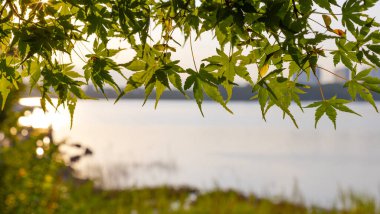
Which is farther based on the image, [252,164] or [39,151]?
[252,164]

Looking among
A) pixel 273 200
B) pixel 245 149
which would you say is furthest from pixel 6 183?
pixel 245 149

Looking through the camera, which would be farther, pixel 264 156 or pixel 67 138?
pixel 264 156

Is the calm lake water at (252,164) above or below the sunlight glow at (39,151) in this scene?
below

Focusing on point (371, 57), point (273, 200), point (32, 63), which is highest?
point (371, 57)

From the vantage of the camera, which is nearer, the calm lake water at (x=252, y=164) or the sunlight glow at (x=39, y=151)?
the sunlight glow at (x=39, y=151)

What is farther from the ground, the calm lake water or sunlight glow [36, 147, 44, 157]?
sunlight glow [36, 147, 44, 157]

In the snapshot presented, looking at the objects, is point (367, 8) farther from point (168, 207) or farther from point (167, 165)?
point (167, 165)

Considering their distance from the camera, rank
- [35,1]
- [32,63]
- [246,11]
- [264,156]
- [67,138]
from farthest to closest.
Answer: [264,156]
[67,138]
[32,63]
[35,1]
[246,11]

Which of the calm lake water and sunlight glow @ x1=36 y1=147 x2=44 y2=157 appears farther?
the calm lake water

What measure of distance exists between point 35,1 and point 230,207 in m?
6.72

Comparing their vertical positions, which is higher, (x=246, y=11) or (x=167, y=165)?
(x=246, y=11)

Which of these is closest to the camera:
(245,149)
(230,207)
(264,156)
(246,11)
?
(246,11)

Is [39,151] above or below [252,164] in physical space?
above

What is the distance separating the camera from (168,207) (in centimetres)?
860
